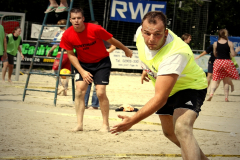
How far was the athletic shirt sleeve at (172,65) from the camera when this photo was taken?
2.81m

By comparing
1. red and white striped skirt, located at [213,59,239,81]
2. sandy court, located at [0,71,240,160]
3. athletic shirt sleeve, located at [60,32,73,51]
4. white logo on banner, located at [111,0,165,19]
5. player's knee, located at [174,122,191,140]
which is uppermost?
white logo on banner, located at [111,0,165,19]

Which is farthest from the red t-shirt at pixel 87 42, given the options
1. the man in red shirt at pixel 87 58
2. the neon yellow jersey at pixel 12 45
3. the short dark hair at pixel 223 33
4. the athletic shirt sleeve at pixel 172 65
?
the neon yellow jersey at pixel 12 45

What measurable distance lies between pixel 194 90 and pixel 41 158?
1718 millimetres

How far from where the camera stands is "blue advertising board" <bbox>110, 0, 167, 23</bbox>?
746 inches

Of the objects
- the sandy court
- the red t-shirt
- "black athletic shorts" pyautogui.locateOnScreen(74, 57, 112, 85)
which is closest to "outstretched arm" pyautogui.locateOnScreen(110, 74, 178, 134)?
the sandy court

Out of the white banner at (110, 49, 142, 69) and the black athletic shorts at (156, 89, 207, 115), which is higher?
the black athletic shorts at (156, 89, 207, 115)

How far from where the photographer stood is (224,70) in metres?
10.1

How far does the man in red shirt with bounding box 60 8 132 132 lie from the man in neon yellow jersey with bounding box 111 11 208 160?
2.14 meters

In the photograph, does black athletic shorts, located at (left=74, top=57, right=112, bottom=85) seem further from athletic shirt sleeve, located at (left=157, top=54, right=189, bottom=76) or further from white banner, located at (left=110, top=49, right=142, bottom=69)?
white banner, located at (left=110, top=49, right=142, bottom=69)

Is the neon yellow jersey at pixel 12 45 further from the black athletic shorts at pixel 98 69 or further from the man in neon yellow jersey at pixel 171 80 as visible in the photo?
the man in neon yellow jersey at pixel 171 80

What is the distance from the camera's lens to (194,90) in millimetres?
3266

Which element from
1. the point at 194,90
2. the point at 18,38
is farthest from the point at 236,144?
the point at 18,38

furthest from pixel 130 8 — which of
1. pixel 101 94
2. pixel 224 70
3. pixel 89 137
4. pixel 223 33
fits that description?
pixel 89 137

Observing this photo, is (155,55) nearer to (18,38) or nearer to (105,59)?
(105,59)
